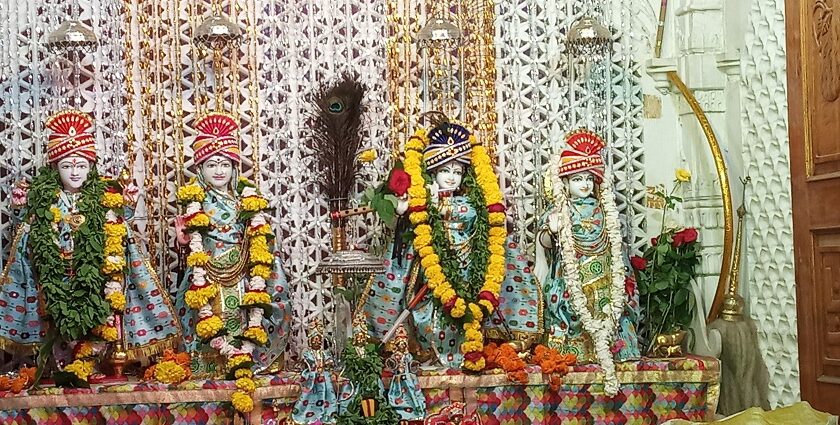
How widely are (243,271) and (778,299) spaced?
3.09 metres

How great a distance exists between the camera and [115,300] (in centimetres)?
621

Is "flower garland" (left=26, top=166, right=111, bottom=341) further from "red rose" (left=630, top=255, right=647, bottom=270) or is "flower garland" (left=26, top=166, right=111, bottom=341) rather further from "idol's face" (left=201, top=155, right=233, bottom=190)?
"red rose" (left=630, top=255, right=647, bottom=270)

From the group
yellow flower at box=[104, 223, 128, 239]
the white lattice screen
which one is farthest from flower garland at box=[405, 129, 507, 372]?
yellow flower at box=[104, 223, 128, 239]

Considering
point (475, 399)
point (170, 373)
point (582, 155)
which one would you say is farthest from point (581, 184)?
point (170, 373)

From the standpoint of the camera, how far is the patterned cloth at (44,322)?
6.27m

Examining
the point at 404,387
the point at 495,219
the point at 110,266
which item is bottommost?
the point at 404,387

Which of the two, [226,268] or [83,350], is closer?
[83,350]

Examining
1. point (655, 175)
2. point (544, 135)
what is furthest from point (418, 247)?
point (655, 175)

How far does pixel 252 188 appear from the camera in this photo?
658cm

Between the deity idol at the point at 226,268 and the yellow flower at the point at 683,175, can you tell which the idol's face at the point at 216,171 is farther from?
the yellow flower at the point at 683,175

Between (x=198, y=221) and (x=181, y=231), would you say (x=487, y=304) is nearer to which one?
(x=198, y=221)

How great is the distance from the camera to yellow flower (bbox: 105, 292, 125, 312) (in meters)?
6.20

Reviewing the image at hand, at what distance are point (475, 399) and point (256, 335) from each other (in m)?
1.28

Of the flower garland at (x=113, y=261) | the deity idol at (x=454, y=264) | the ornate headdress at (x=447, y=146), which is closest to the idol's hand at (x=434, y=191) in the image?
the deity idol at (x=454, y=264)
